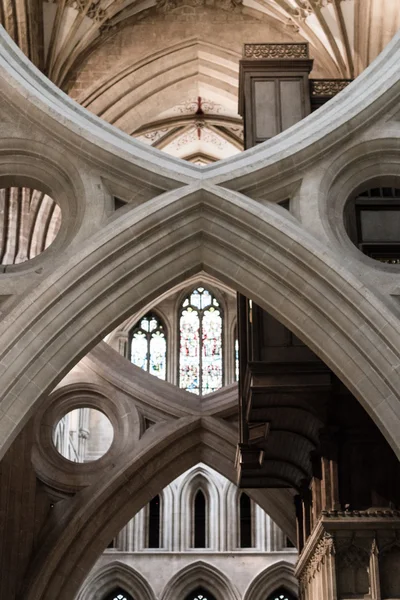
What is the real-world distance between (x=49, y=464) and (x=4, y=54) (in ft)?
25.3

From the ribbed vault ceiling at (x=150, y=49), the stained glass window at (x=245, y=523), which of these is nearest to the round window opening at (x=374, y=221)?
the ribbed vault ceiling at (x=150, y=49)

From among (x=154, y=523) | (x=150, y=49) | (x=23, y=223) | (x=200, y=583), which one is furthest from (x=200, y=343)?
(x=150, y=49)

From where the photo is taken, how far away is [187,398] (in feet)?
52.3

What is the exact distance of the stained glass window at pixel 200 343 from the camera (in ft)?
88.5

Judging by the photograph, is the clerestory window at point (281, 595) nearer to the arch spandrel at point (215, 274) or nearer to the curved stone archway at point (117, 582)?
the curved stone archway at point (117, 582)

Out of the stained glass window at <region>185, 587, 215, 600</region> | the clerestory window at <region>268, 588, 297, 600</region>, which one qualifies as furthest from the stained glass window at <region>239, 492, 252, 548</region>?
the stained glass window at <region>185, 587, 215, 600</region>

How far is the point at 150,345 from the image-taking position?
27422 mm

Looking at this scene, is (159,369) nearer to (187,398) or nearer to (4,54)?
(187,398)

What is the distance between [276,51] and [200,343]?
16.0 metres

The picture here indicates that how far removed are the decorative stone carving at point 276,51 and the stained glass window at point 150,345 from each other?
15.7m

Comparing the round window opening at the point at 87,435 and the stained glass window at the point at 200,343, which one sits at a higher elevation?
the stained glass window at the point at 200,343

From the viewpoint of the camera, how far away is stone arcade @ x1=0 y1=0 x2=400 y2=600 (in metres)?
8.66

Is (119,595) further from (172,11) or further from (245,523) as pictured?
(172,11)

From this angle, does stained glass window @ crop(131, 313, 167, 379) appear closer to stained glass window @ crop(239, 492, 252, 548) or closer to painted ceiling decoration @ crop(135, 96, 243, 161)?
stained glass window @ crop(239, 492, 252, 548)
